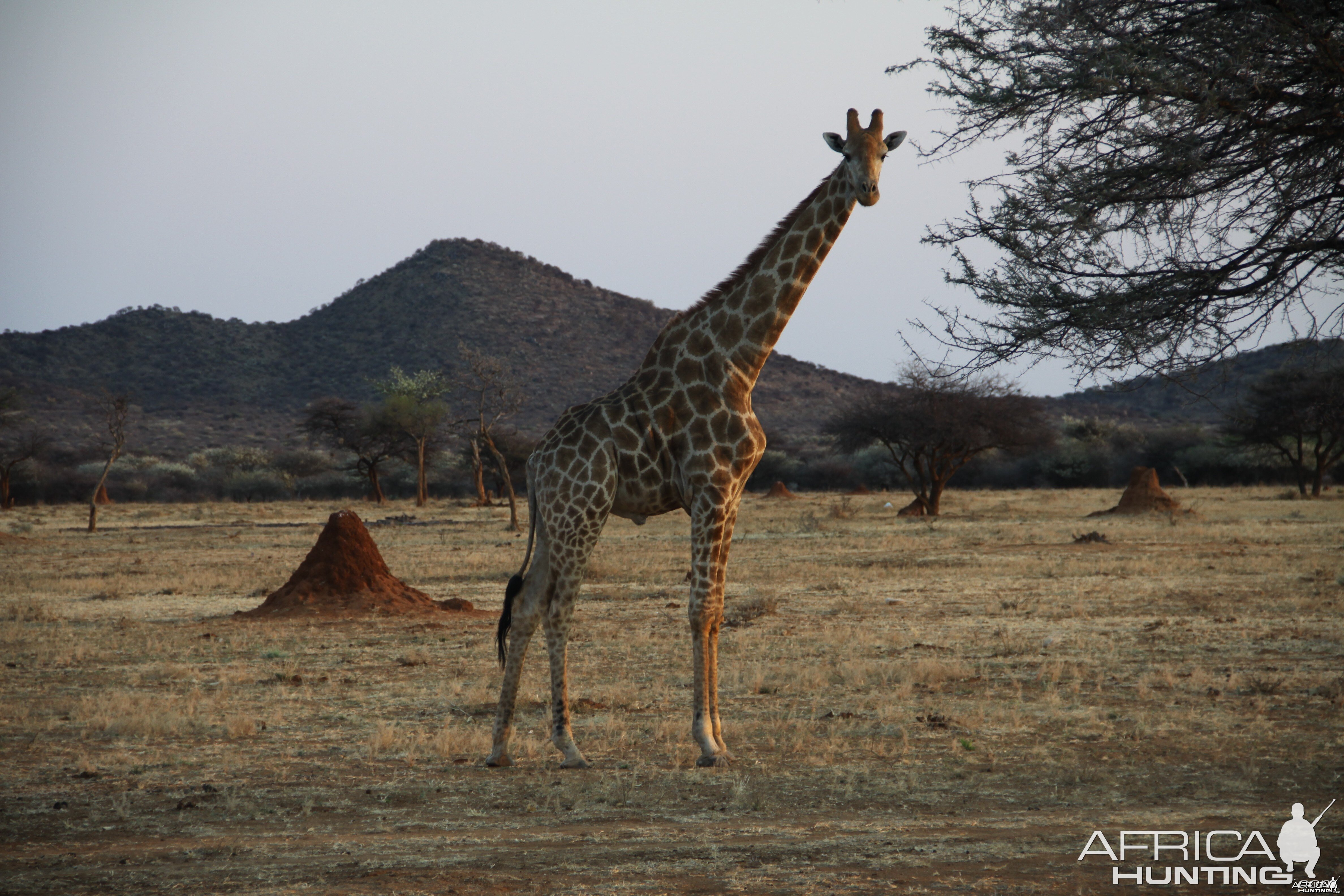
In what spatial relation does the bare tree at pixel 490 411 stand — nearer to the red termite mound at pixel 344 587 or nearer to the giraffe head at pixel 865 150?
the red termite mound at pixel 344 587

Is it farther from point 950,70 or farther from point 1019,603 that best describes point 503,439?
point 950,70

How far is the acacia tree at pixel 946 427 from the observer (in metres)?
38.8

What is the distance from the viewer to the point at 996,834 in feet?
18.5

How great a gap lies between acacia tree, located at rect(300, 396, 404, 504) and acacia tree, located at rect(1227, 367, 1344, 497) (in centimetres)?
3859

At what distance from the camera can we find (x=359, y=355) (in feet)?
276

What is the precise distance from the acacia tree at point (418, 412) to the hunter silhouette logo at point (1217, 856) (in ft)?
153

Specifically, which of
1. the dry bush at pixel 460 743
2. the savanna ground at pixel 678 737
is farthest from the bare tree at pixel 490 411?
the dry bush at pixel 460 743

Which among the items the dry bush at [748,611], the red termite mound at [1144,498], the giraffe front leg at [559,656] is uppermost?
the red termite mound at [1144,498]

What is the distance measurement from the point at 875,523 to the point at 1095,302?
2704 cm

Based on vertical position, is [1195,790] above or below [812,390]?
below

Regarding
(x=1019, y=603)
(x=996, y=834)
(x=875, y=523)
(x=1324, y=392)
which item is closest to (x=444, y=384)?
(x=875, y=523)

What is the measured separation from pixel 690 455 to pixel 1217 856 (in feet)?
12.7


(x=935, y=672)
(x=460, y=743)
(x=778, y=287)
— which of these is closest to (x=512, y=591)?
(x=460, y=743)

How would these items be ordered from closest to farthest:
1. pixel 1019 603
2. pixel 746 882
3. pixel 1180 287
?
1. pixel 746 882
2. pixel 1180 287
3. pixel 1019 603
